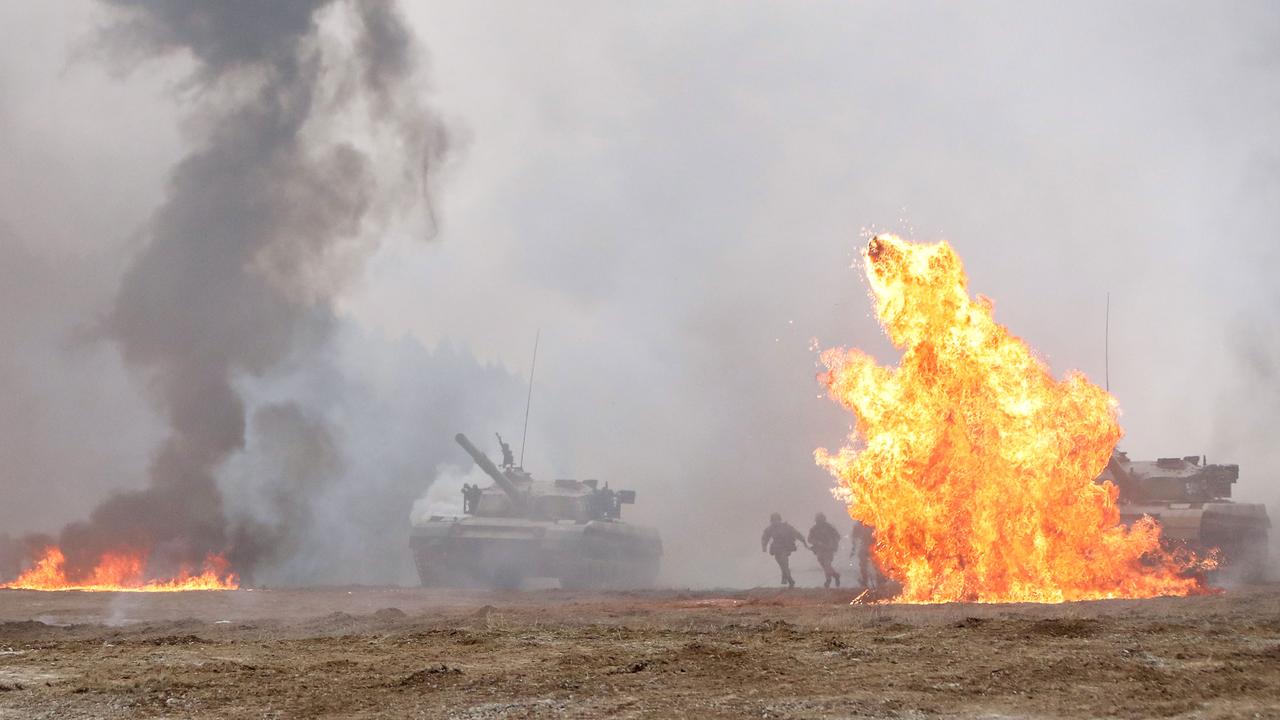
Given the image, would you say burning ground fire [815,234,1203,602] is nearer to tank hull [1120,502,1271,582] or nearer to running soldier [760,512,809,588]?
tank hull [1120,502,1271,582]

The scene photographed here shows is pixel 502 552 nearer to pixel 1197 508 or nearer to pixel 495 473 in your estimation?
pixel 495 473

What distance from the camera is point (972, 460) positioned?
Result: 17.8m

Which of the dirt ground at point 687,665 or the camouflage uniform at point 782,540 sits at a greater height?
the camouflage uniform at point 782,540

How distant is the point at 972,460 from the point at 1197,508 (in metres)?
9.68

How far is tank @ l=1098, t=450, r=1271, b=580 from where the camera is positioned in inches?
955

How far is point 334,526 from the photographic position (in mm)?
36375

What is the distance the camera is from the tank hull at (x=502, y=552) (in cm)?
2994

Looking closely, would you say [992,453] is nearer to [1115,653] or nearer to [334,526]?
[1115,653]

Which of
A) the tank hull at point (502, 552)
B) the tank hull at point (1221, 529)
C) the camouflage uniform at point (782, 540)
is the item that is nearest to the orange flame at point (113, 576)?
the tank hull at point (502, 552)

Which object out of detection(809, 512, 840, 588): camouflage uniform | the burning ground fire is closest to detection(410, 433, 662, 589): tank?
detection(809, 512, 840, 588): camouflage uniform

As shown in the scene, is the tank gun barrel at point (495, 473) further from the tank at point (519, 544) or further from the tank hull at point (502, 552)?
the tank hull at point (502, 552)

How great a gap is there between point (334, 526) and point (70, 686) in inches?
1045

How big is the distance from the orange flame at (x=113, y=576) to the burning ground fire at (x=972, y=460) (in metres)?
16.9

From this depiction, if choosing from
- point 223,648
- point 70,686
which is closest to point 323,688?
point 70,686
